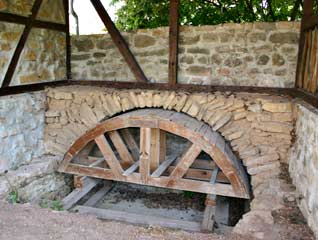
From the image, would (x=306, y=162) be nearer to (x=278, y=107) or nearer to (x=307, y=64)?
(x=278, y=107)

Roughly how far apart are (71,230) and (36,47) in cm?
284

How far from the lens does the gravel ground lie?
7.67ft

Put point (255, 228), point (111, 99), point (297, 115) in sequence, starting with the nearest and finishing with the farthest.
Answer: point (255, 228), point (297, 115), point (111, 99)

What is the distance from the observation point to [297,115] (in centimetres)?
337

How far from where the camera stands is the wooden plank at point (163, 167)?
3791 millimetres

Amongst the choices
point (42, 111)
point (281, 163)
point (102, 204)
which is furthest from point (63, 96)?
point (281, 163)

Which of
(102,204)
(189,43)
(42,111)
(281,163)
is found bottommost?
(102,204)

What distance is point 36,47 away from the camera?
427 centimetres

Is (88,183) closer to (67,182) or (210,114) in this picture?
(67,182)

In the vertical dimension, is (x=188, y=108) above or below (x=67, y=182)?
above

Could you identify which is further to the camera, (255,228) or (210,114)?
(210,114)

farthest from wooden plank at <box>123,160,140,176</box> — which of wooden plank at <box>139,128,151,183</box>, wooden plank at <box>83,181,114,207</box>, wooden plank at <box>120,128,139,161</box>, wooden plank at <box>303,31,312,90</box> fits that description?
wooden plank at <box>303,31,312,90</box>

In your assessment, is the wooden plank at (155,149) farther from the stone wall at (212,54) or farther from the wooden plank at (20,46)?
the wooden plank at (20,46)

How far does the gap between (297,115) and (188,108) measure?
1.28 m
